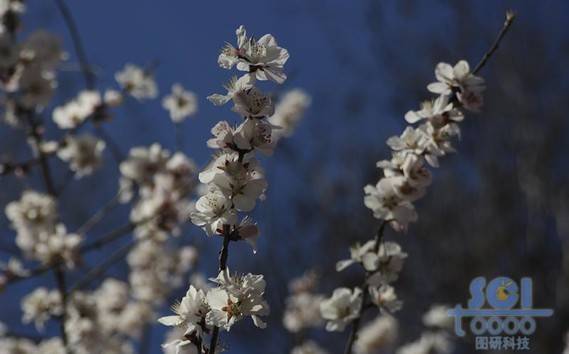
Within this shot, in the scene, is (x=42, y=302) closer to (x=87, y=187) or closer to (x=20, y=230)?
(x=20, y=230)

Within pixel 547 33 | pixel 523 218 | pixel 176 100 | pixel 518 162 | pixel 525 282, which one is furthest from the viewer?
pixel 547 33

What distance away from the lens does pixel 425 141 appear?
1.35 metres

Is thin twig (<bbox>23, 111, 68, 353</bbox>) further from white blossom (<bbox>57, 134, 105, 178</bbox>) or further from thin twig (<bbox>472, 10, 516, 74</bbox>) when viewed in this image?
thin twig (<bbox>472, 10, 516, 74</bbox>)

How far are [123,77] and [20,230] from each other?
0.74 m

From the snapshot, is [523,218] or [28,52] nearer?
[28,52]

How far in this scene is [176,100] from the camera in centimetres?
324

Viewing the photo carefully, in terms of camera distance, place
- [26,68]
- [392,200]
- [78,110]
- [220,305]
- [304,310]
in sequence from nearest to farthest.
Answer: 1. [220,305]
2. [392,200]
3. [26,68]
4. [78,110]
5. [304,310]

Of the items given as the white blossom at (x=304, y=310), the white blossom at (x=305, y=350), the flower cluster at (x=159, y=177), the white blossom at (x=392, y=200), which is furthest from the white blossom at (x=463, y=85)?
the white blossom at (x=304, y=310)

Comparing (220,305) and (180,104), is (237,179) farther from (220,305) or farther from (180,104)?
(180,104)

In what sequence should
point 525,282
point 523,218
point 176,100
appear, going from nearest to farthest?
point 525,282
point 176,100
point 523,218

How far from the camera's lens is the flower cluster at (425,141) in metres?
1.35

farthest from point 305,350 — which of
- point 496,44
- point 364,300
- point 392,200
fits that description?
point 496,44

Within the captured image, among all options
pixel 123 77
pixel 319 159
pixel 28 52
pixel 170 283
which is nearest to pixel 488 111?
pixel 319 159

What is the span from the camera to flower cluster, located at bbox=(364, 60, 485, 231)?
1.35m
